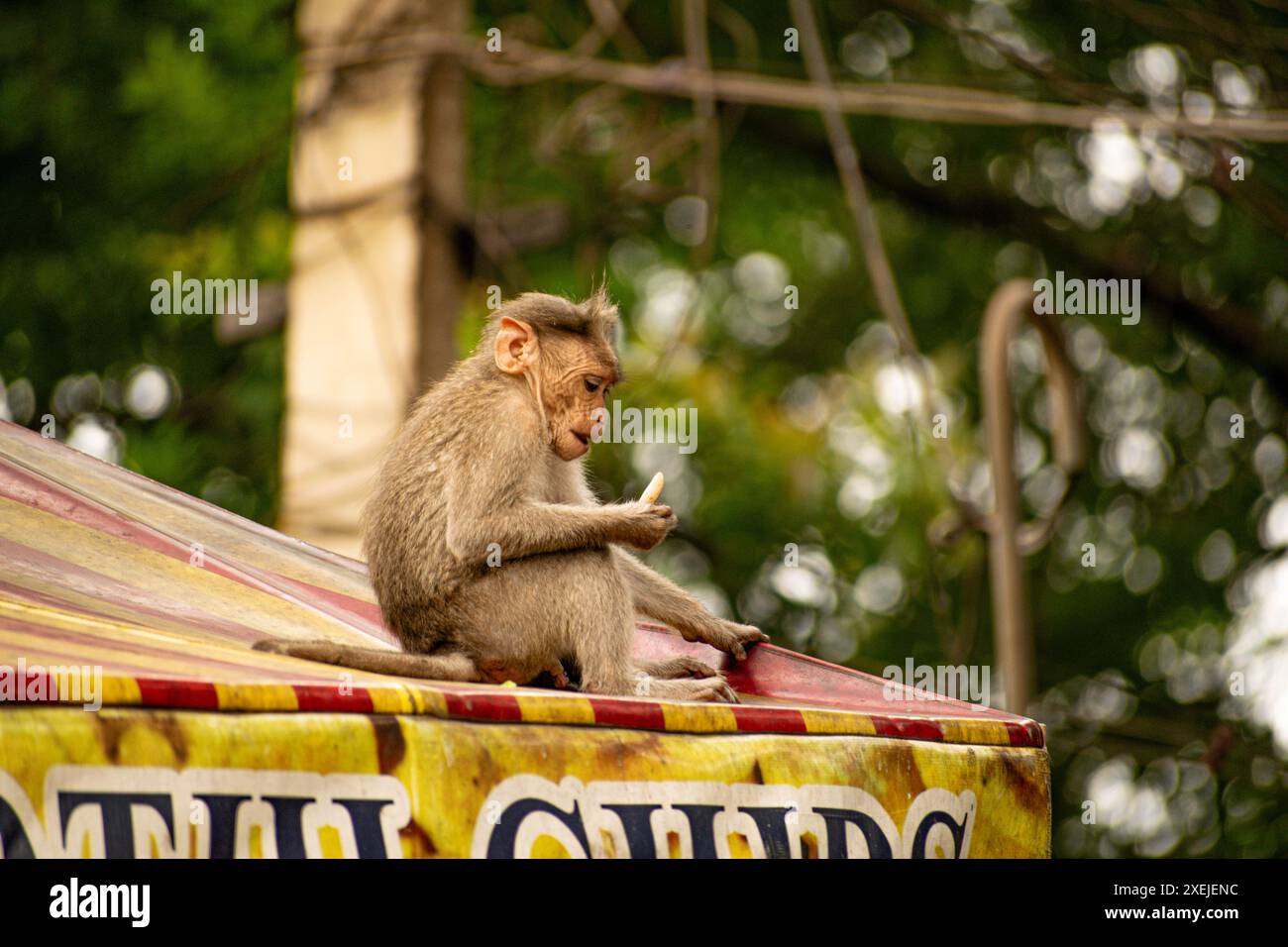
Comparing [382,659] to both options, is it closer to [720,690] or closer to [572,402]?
[720,690]

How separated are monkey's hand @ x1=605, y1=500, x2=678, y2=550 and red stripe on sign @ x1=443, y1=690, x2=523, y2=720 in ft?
5.05

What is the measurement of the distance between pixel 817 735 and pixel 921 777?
13.3 inches

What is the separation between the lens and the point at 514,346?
520 cm

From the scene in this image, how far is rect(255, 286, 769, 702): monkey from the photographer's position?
15.5ft

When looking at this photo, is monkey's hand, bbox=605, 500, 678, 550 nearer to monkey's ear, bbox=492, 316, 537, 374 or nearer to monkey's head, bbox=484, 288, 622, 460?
monkey's head, bbox=484, 288, 622, 460

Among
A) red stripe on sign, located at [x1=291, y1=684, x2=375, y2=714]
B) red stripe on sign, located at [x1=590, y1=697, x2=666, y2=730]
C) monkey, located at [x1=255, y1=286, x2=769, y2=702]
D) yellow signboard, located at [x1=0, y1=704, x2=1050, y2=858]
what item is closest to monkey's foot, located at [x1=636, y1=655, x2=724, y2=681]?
monkey, located at [x1=255, y1=286, x2=769, y2=702]

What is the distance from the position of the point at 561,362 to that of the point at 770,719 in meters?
1.75

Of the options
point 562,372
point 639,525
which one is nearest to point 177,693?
point 639,525

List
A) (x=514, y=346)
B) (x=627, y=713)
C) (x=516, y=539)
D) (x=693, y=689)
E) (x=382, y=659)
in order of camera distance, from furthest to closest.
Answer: (x=514, y=346)
(x=516, y=539)
(x=693, y=689)
(x=382, y=659)
(x=627, y=713)

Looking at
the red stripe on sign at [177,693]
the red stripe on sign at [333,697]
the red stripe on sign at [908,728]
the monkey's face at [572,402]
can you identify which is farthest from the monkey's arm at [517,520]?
the red stripe on sign at [177,693]

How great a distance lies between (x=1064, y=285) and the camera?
12.7m

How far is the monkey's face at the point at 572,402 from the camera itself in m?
5.11

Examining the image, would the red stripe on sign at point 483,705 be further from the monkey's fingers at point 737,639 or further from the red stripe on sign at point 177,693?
the monkey's fingers at point 737,639

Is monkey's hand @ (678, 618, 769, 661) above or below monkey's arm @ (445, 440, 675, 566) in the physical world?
below
